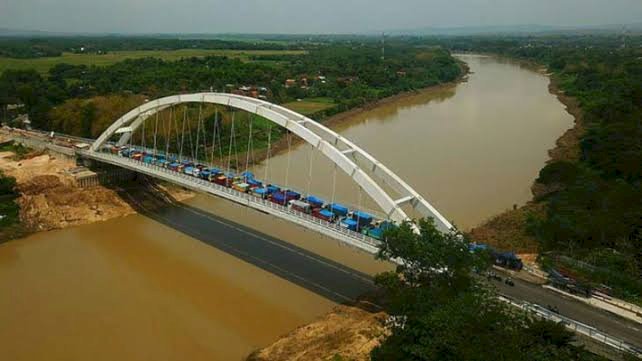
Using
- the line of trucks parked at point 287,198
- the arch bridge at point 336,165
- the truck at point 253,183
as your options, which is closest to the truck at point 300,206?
the line of trucks parked at point 287,198

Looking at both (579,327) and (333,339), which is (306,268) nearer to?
(333,339)

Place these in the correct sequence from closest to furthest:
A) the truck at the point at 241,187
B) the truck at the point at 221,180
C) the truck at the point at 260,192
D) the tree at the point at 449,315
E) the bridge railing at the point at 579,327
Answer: the tree at the point at 449,315
the bridge railing at the point at 579,327
the truck at the point at 260,192
the truck at the point at 241,187
the truck at the point at 221,180

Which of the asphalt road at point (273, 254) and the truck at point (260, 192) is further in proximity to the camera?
the truck at point (260, 192)

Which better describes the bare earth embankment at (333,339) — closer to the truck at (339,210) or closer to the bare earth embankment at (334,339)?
the bare earth embankment at (334,339)

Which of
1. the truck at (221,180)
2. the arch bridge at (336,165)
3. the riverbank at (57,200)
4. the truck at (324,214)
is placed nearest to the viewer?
the arch bridge at (336,165)

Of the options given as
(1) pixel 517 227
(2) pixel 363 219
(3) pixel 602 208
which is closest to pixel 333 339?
(2) pixel 363 219

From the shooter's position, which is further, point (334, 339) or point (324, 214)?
point (324, 214)
